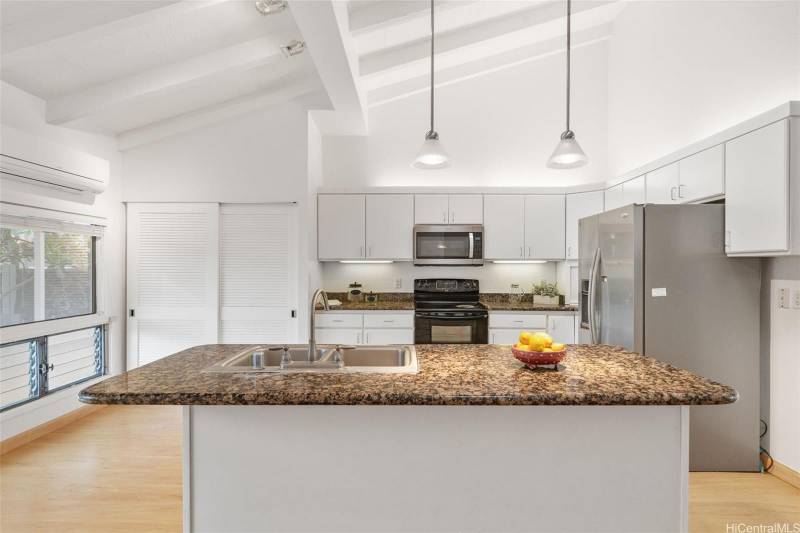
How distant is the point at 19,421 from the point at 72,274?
122 centimetres

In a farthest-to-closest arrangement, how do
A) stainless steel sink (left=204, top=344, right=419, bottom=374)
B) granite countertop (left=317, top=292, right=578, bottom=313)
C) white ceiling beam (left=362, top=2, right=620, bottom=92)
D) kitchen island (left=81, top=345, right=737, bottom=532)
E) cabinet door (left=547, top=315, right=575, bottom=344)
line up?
granite countertop (left=317, top=292, right=578, bottom=313)
cabinet door (left=547, top=315, right=575, bottom=344)
white ceiling beam (left=362, top=2, right=620, bottom=92)
stainless steel sink (left=204, top=344, right=419, bottom=374)
kitchen island (left=81, top=345, right=737, bottom=532)

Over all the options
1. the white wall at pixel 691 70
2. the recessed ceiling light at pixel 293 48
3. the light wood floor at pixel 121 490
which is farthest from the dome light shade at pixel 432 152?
the light wood floor at pixel 121 490

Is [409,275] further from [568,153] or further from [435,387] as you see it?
[435,387]

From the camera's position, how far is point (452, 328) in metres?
4.10

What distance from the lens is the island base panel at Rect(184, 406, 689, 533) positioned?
1.59m

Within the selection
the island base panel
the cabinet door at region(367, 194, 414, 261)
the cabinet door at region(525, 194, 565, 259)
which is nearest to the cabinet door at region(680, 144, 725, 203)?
the cabinet door at region(525, 194, 565, 259)

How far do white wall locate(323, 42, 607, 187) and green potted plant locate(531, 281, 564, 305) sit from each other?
1192 millimetres

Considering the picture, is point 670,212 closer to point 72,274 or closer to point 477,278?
point 477,278

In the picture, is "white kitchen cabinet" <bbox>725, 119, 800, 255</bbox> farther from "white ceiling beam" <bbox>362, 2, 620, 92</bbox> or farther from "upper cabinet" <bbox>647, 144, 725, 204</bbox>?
"white ceiling beam" <bbox>362, 2, 620, 92</bbox>

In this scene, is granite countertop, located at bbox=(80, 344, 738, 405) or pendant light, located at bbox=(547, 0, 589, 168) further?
pendant light, located at bbox=(547, 0, 589, 168)

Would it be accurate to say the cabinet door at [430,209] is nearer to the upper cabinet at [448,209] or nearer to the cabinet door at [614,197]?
the upper cabinet at [448,209]

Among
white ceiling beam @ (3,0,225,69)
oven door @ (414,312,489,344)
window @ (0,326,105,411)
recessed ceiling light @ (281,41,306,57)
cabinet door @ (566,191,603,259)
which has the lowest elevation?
window @ (0,326,105,411)

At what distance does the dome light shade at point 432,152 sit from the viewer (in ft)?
8.69

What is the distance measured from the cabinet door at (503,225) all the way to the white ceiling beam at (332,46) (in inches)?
66.8
